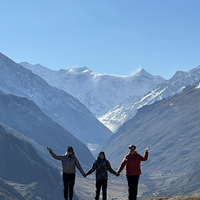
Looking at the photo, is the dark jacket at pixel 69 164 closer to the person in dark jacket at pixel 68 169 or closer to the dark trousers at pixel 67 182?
the person in dark jacket at pixel 68 169

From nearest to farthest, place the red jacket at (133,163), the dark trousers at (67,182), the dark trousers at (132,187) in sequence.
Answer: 1. the dark trousers at (132,187)
2. the red jacket at (133,163)
3. the dark trousers at (67,182)

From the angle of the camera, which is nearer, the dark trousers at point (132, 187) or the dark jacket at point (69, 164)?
the dark trousers at point (132, 187)

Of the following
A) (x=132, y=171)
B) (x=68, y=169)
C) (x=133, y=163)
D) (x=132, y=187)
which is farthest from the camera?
(x=68, y=169)

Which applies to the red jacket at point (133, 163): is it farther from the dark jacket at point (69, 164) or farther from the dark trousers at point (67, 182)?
the dark trousers at point (67, 182)

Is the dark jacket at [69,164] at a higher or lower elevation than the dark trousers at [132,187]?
higher

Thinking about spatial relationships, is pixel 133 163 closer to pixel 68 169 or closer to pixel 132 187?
pixel 132 187

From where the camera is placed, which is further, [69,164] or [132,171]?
[69,164]

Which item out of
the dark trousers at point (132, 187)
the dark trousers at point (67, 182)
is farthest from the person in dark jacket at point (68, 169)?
A: the dark trousers at point (132, 187)

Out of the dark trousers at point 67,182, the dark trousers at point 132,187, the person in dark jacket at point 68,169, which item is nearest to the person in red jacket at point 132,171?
the dark trousers at point 132,187

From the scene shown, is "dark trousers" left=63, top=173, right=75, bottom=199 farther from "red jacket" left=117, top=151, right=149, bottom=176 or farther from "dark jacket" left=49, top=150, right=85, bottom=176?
"red jacket" left=117, top=151, right=149, bottom=176

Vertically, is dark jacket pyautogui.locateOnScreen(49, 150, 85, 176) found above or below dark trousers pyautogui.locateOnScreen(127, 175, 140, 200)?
above

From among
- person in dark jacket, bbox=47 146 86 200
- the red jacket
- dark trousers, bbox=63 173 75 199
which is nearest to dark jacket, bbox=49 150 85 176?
person in dark jacket, bbox=47 146 86 200

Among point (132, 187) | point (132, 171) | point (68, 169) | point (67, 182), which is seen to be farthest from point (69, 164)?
point (132, 187)

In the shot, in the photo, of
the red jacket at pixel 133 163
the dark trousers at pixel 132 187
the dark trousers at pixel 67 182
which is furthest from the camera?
the dark trousers at pixel 67 182
